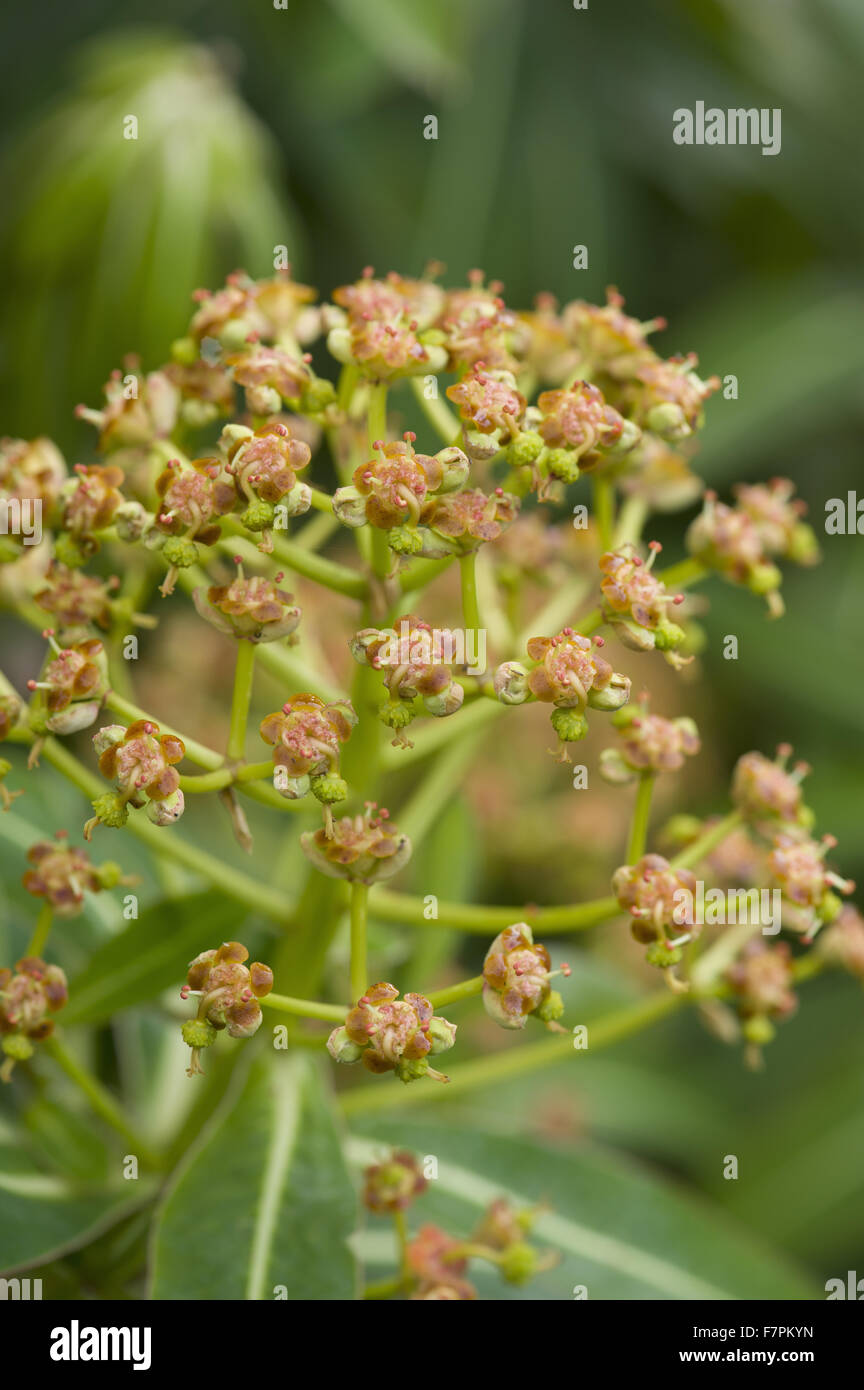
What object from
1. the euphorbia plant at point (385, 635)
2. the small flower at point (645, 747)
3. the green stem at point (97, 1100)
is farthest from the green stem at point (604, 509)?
the green stem at point (97, 1100)

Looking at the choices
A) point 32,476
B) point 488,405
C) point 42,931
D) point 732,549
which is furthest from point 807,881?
point 32,476

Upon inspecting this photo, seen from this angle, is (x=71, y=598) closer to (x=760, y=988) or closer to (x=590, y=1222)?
(x=760, y=988)

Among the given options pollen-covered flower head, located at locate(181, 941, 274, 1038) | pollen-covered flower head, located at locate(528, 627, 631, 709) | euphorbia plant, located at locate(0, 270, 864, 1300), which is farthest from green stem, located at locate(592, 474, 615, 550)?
pollen-covered flower head, located at locate(181, 941, 274, 1038)

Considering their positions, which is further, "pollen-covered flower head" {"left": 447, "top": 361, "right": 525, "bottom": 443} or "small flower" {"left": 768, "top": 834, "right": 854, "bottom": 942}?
"small flower" {"left": 768, "top": 834, "right": 854, "bottom": 942}

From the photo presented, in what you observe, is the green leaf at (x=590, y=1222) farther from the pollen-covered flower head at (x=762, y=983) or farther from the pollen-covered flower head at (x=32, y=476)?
the pollen-covered flower head at (x=32, y=476)

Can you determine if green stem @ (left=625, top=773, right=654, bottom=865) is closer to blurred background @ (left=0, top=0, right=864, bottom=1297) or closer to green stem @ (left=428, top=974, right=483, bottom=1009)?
green stem @ (left=428, top=974, right=483, bottom=1009)

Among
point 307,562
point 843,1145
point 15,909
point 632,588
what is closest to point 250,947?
point 15,909

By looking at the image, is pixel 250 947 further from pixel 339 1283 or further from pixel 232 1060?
pixel 339 1283
